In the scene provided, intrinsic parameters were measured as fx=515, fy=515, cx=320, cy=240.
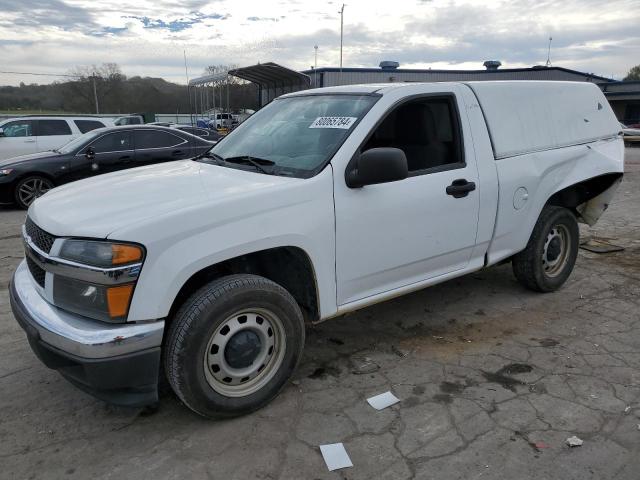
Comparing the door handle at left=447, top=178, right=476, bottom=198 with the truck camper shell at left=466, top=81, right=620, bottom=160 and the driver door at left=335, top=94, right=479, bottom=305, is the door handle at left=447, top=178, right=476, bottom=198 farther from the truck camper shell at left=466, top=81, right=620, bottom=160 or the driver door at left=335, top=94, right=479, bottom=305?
the truck camper shell at left=466, top=81, right=620, bottom=160

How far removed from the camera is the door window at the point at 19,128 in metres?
12.1

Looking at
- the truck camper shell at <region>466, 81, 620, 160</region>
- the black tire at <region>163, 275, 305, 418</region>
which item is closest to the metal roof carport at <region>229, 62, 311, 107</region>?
the truck camper shell at <region>466, 81, 620, 160</region>

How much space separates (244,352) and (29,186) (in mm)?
8306

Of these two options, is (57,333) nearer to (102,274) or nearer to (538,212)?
(102,274)

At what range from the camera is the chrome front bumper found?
8.09ft

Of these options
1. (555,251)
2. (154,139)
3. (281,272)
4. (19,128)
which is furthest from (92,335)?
(19,128)

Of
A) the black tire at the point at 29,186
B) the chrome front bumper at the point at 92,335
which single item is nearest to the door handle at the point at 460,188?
the chrome front bumper at the point at 92,335

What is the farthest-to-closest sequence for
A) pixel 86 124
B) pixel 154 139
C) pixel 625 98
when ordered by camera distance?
pixel 625 98
pixel 86 124
pixel 154 139

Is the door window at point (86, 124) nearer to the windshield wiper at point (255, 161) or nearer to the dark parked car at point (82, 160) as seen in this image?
the dark parked car at point (82, 160)

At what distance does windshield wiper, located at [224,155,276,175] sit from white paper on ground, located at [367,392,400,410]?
1561 mm

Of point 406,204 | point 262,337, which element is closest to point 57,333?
point 262,337

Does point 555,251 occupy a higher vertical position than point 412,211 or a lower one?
lower

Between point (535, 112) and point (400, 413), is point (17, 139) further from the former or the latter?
point (400, 413)

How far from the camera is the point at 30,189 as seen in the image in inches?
371
